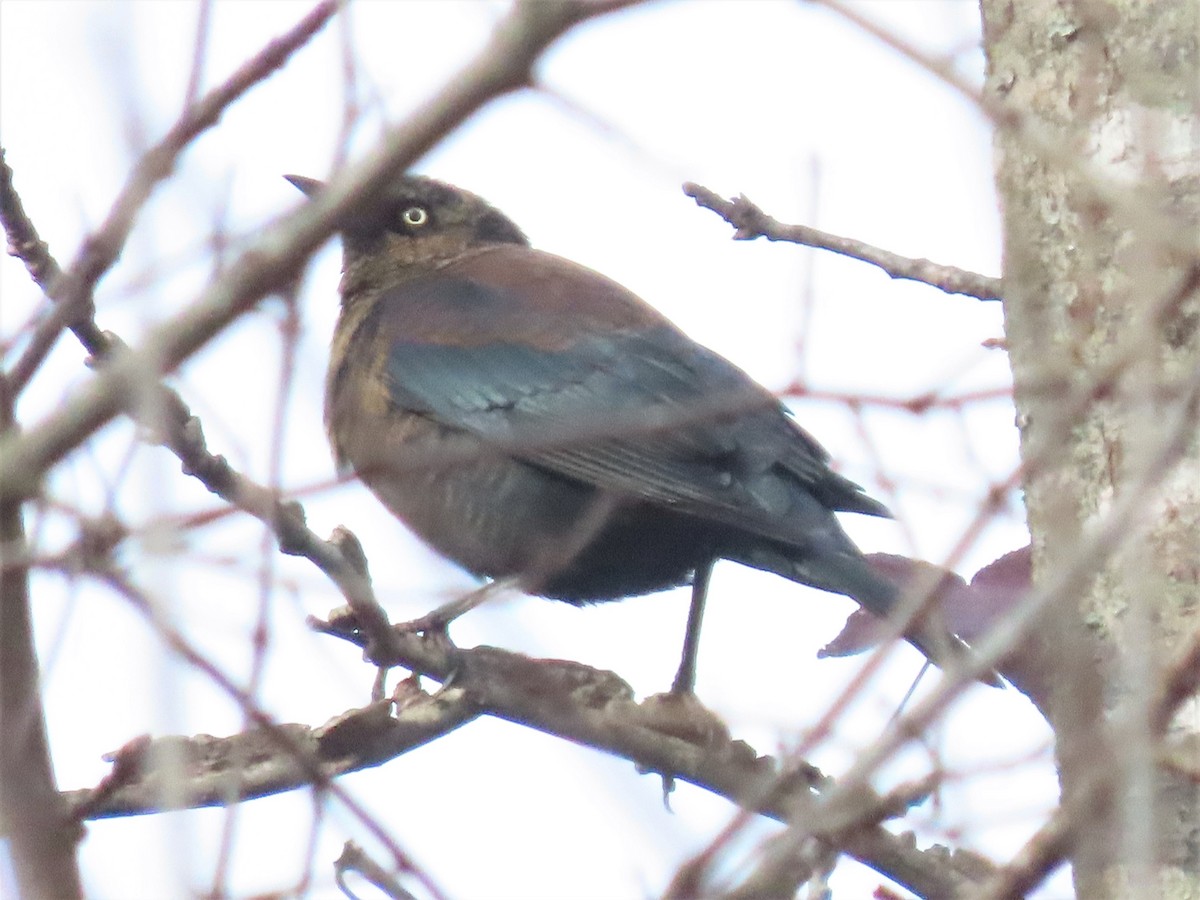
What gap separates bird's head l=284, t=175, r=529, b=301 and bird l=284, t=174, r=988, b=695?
0.31 m

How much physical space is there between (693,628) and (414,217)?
2.11 m

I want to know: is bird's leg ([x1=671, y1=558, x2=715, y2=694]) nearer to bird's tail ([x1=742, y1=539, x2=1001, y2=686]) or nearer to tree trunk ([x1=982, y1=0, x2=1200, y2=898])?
bird's tail ([x1=742, y1=539, x2=1001, y2=686])

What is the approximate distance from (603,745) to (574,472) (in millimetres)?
1936

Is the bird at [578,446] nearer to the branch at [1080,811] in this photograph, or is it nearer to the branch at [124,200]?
the branch at [124,200]

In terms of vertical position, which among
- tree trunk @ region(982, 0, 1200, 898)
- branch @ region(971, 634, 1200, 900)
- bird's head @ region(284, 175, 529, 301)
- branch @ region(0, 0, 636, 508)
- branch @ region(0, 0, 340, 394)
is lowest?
branch @ region(971, 634, 1200, 900)

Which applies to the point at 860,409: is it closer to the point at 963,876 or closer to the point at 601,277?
the point at 963,876

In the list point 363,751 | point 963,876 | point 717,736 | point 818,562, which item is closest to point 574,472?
point 818,562

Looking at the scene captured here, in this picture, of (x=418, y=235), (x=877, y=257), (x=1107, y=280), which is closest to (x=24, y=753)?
(x=1107, y=280)

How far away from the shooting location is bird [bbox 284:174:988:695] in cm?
489

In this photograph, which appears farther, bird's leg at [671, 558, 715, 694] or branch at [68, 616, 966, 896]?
bird's leg at [671, 558, 715, 694]

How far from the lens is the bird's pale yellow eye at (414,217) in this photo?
6.54 m

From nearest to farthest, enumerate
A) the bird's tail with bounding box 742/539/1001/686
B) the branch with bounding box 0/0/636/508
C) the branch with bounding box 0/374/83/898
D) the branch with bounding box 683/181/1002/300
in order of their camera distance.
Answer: the branch with bounding box 0/0/636/508, the branch with bounding box 0/374/83/898, the branch with bounding box 683/181/1002/300, the bird's tail with bounding box 742/539/1001/686

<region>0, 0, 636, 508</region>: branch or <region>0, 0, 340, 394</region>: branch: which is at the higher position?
<region>0, 0, 340, 394</region>: branch

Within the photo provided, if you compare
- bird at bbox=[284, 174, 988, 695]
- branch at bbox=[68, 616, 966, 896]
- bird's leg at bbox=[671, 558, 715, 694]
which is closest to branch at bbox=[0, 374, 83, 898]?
branch at bbox=[68, 616, 966, 896]
